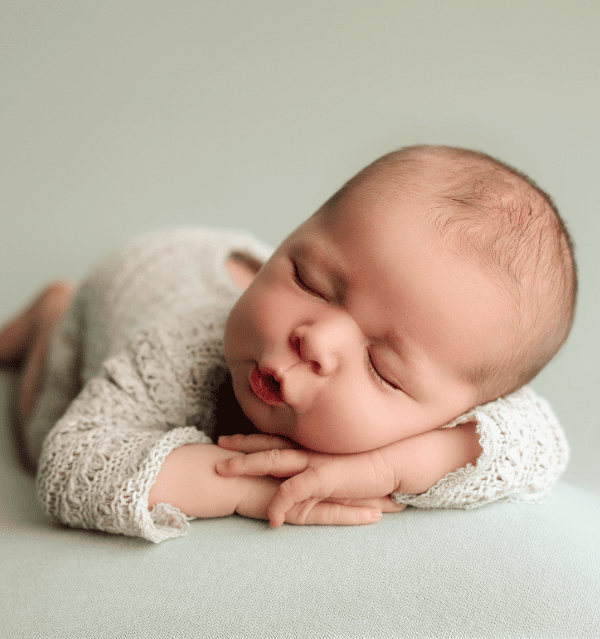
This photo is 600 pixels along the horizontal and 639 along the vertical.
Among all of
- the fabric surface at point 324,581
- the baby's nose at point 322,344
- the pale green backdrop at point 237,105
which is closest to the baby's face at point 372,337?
the baby's nose at point 322,344

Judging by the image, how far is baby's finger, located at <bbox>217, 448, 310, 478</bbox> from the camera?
0.80 metres

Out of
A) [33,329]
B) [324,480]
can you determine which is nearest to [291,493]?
[324,480]

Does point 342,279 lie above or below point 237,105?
below

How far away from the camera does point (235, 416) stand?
3.39 ft

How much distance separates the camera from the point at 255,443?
845mm

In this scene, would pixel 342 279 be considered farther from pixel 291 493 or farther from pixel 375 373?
pixel 291 493

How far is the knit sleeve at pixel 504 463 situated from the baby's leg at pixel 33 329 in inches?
40.0

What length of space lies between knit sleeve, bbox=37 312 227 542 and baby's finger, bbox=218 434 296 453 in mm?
47

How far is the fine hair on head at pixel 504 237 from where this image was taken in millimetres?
796

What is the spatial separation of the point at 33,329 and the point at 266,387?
3.27ft

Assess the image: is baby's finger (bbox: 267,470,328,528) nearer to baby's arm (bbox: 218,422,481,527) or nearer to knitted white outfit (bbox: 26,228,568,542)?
baby's arm (bbox: 218,422,481,527)

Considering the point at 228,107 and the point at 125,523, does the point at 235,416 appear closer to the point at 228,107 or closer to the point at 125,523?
the point at 125,523

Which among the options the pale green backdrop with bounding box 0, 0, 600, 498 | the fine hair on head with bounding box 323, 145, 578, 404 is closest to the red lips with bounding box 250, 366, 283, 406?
the fine hair on head with bounding box 323, 145, 578, 404

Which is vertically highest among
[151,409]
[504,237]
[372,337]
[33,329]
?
[504,237]
